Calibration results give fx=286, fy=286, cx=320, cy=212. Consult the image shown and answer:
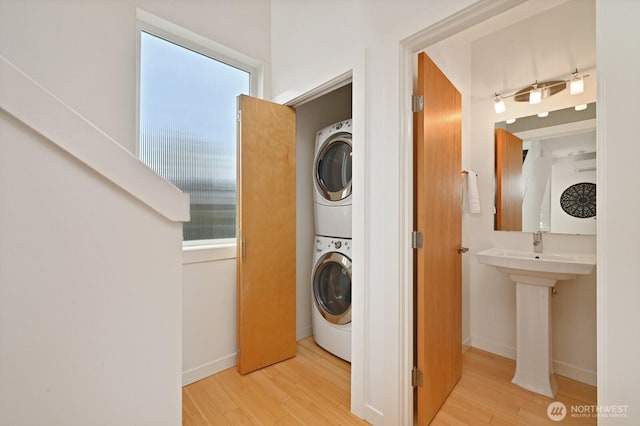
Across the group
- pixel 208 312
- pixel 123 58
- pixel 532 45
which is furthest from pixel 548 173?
pixel 123 58

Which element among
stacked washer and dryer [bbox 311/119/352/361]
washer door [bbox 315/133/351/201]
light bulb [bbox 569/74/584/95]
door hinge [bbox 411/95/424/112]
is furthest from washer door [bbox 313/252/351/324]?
light bulb [bbox 569/74/584/95]

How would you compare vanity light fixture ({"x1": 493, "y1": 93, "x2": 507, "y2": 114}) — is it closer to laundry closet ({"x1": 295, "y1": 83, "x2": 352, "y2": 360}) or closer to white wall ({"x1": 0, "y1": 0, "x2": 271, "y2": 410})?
laundry closet ({"x1": 295, "y1": 83, "x2": 352, "y2": 360})

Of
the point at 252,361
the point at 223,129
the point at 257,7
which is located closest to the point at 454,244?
the point at 252,361

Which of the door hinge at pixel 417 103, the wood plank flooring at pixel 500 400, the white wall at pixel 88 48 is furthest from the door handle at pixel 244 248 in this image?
the wood plank flooring at pixel 500 400

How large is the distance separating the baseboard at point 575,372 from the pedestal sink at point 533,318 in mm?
210

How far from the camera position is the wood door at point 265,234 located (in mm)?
2088

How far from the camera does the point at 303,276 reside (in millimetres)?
2721

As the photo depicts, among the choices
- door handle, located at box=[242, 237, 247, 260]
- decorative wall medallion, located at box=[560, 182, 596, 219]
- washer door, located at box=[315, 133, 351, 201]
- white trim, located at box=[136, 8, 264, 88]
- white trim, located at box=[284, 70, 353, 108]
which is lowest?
door handle, located at box=[242, 237, 247, 260]

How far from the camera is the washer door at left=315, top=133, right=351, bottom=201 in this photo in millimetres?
2342

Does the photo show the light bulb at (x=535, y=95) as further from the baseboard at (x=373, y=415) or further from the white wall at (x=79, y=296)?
the white wall at (x=79, y=296)

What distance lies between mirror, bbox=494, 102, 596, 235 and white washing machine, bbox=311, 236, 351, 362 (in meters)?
1.35

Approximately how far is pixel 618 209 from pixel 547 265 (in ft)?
3.14

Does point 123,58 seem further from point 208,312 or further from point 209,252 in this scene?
point 208,312

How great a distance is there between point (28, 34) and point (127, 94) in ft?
1.56
